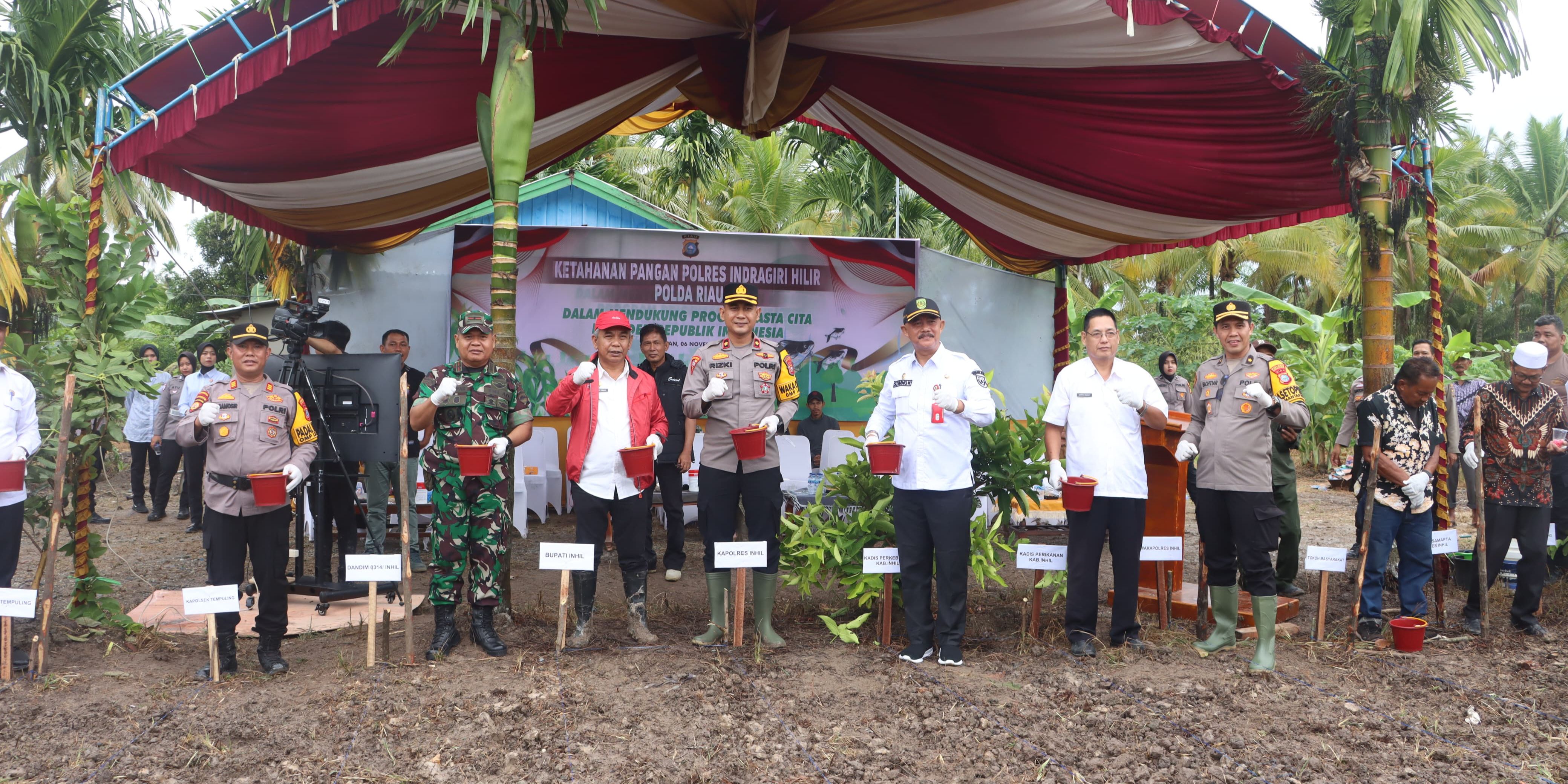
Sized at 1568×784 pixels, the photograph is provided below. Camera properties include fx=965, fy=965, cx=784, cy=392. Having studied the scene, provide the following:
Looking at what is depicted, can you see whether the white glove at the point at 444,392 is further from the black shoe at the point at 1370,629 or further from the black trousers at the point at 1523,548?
the black trousers at the point at 1523,548

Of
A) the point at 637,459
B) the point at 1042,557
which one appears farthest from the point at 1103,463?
the point at 637,459

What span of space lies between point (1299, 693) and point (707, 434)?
2.95m

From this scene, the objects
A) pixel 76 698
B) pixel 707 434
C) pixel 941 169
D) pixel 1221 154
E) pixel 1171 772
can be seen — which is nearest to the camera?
pixel 1171 772

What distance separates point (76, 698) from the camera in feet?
13.4

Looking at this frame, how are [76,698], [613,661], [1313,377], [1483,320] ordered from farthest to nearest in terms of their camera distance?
[1483,320]
[1313,377]
[613,661]
[76,698]

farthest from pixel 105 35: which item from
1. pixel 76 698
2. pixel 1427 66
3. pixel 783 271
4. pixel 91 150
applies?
pixel 1427 66

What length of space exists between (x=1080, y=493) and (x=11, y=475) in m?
4.86

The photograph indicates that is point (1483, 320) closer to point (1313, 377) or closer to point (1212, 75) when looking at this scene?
point (1313, 377)

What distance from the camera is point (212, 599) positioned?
4164mm

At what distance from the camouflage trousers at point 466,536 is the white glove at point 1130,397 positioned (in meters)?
3.06

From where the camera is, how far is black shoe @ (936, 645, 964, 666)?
182 inches

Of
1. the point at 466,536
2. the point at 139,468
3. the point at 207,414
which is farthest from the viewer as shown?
the point at 139,468

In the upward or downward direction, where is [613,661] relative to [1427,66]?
downward

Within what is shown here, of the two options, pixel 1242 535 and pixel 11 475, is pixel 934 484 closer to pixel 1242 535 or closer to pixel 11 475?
pixel 1242 535
